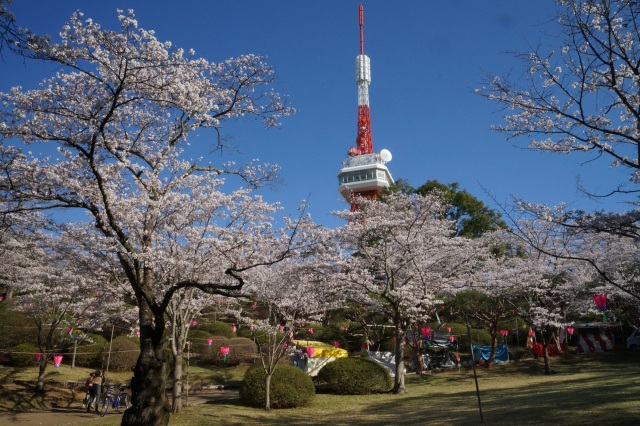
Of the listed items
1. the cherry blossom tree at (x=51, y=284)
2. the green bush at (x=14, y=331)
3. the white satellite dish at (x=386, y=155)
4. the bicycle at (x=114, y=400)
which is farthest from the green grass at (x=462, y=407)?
the white satellite dish at (x=386, y=155)

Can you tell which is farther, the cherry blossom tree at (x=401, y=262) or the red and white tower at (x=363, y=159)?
the red and white tower at (x=363, y=159)

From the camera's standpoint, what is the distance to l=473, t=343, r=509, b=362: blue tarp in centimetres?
2227

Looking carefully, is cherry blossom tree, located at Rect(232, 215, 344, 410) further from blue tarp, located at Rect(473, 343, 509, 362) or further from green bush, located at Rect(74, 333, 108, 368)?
blue tarp, located at Rect(473, 343, 509, 362)

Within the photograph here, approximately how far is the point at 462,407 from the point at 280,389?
17.2 ft

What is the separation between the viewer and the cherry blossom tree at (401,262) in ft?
52.3

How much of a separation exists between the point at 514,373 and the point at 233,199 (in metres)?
15.3

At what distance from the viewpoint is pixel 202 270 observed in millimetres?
11953

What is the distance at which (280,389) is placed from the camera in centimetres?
1340

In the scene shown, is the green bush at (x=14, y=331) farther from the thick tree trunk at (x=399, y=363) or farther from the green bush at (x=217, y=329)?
the thick tree trunk at (x=399, y=363)

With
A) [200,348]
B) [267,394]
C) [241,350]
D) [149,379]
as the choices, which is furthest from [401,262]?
[200,348]

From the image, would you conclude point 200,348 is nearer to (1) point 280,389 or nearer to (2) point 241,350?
(2) point 241,350

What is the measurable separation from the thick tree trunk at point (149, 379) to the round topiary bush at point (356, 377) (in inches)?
362

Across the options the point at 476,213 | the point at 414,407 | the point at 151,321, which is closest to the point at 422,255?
the point at 414,407

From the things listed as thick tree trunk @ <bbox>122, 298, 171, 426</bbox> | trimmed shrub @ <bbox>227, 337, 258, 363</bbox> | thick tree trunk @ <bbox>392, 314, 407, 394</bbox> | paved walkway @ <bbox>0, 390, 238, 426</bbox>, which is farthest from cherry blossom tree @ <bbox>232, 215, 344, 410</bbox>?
trimmed shrub @ <bbox>227, 337, 258, 363</bbox>
